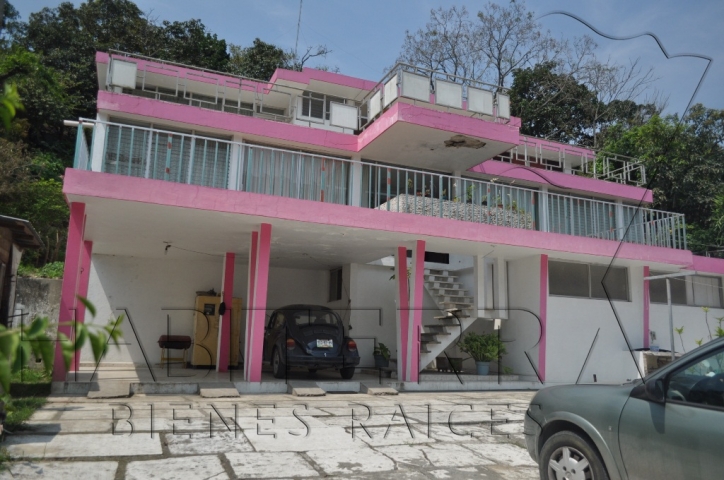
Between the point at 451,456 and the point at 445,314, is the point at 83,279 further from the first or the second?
the point at 451,456

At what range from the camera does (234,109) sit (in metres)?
15.6

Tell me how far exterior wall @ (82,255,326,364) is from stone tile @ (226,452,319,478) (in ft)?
29.9

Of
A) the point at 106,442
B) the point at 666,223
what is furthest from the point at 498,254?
the point at 106,442

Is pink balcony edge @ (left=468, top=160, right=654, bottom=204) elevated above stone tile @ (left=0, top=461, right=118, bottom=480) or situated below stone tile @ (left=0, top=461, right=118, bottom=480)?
above

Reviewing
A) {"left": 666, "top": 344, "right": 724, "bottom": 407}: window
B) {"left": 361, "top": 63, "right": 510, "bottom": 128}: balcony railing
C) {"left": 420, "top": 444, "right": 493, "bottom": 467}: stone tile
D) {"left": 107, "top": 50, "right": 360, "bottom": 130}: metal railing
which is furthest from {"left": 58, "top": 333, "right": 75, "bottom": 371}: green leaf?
{"left": 107, "top": 50, "right": 360, "bottom": 130}: metal railing

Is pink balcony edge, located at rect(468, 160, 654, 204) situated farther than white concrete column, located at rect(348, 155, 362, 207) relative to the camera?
Yes

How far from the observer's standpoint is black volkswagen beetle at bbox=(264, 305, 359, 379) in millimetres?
10273

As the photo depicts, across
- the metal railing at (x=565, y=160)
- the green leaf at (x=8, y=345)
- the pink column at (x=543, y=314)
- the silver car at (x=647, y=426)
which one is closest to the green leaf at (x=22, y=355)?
the green leaf at (x=8, y=345)

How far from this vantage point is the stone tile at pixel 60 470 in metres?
4.01

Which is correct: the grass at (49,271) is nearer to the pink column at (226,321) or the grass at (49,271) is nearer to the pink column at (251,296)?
the pink column at (226,321)

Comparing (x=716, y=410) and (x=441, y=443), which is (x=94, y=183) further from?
(x=716, y=410)

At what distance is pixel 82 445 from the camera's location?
494cm

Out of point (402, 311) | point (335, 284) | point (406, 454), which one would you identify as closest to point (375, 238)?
point (402, 311)

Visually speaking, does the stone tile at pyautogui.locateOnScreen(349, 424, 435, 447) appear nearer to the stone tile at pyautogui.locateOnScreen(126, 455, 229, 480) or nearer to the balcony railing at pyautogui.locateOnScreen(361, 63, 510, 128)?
the stone tile at pyautogui.locateOnScreen(126, 455, 229, 480)
